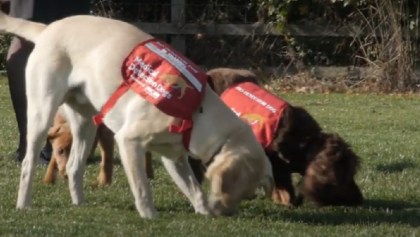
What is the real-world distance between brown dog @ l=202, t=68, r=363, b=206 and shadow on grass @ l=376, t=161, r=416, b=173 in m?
1.49

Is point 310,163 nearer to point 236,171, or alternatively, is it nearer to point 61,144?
point 236,171

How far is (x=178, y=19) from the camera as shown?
1773 centimetres

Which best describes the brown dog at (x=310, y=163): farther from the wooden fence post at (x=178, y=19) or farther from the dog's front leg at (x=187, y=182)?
the wooden fence post at (x=178, y=19)

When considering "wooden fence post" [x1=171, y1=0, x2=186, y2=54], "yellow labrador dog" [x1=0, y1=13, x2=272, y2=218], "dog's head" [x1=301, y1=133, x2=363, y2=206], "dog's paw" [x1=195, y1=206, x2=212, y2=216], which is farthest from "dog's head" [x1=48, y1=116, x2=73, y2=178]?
"wooden fence post" [x1=171, y1=0, x2=186, y2=54]

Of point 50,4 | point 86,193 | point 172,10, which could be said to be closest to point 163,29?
point 172,10

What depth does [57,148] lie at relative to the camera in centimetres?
809

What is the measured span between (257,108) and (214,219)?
1102 millimetres

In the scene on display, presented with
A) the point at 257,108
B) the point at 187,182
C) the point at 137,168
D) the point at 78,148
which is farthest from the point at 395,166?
the point at 137,168

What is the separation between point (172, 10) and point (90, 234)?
12.1m

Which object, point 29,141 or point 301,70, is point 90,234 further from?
point 301,70

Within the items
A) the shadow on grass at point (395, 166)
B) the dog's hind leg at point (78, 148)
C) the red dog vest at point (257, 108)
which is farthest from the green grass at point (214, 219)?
the red dog vest at point (257, 108)

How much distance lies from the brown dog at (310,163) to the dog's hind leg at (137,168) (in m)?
0.97

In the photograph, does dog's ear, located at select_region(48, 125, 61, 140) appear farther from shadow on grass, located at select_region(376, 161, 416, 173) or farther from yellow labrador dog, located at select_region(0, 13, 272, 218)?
shadow on grass, located at select_region(376, 161, 416, 173)

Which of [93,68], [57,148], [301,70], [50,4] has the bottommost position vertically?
[301,70]
